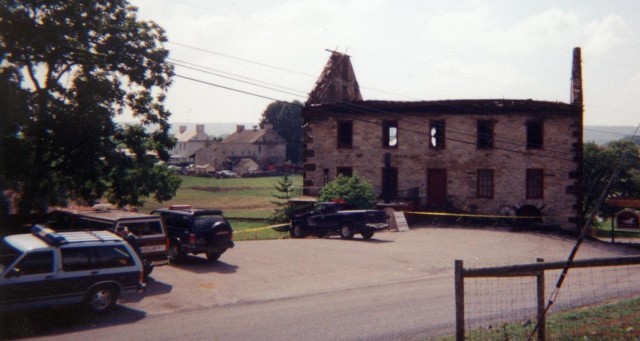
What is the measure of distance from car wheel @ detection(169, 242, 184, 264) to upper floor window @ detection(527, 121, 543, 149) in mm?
23334

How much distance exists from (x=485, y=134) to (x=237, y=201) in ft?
101

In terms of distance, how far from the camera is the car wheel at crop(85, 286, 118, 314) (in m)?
11.9

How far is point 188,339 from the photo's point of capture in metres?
9.96

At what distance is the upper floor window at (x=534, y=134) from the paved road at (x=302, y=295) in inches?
404

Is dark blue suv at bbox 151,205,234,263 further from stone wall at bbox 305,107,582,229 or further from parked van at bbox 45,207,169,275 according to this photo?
stone wall at bbox 305,107,582,229

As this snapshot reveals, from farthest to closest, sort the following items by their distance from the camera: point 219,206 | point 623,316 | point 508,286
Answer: point 219,206
point 508,286
point 623,316

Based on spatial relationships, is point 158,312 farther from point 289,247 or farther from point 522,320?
point 289,247

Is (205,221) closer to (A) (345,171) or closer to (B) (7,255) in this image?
(B) (7,255)

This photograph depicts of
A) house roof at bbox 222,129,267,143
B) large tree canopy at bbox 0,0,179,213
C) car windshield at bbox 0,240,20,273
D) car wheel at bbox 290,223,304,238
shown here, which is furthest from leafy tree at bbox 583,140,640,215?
house roof at bbox 222,129,267,143

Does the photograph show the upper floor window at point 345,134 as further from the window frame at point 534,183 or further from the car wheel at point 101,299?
the car wheel at point 101,299

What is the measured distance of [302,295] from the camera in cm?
1409

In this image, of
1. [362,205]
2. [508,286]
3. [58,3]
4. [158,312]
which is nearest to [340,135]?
[362,205]

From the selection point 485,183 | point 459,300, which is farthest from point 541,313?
point 485,183

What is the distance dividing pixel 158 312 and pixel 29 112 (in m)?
11.5
